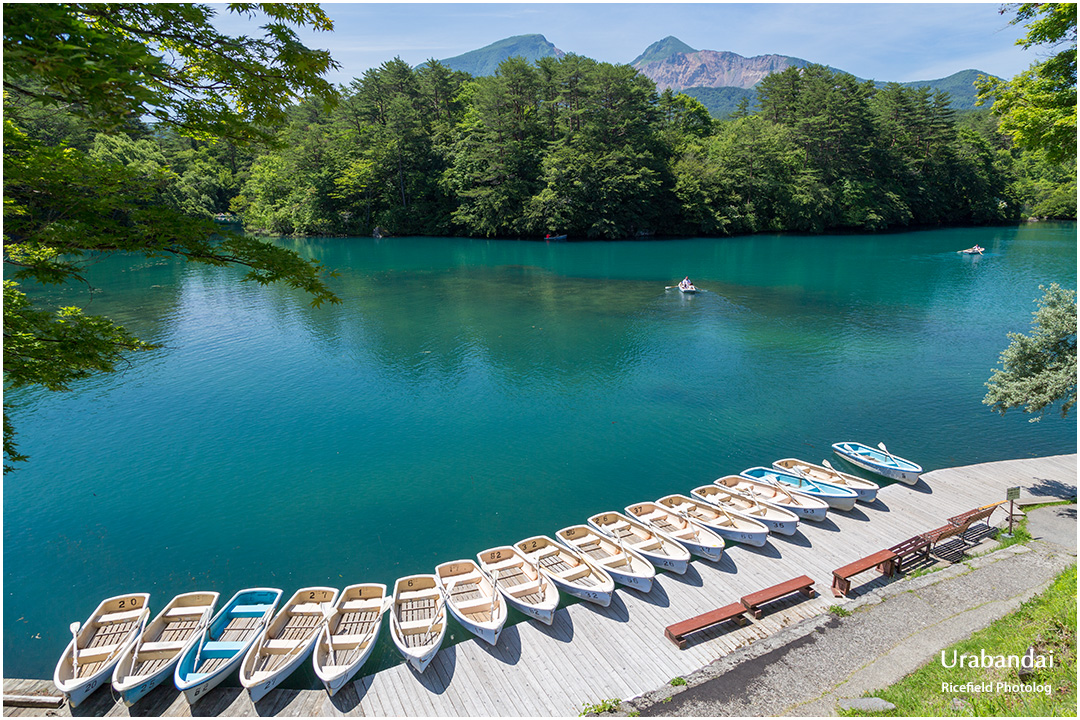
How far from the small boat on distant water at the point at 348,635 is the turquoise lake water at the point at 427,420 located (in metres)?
0.74

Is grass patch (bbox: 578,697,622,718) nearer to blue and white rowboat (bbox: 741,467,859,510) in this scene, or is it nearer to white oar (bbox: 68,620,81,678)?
blue and white rowboat (bbox: 741,467,859,510)

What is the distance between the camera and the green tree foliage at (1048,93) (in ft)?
37.7

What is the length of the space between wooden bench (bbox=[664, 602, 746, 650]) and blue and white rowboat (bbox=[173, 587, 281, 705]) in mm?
7835

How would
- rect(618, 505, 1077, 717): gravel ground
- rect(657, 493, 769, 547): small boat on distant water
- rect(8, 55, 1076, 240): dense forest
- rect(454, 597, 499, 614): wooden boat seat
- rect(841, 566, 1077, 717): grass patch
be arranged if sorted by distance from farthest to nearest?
→ rect(8, 55, 1076, 240): dense forest
rect(657, 493, 769, 547): small boat on distant water
rect(454, 597, 499, 614): wooden boat seat
rect(618, 505, 1077, 717): gravel ground
rect(841, 566, 1077, 717): grass patch

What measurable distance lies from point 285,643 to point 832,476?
1439 cm

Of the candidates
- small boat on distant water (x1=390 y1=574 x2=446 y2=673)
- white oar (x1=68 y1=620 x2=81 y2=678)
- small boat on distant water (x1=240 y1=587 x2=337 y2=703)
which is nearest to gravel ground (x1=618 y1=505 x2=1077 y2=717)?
small boat on distant water (x1=390 y1=574 x2=446 y2=673)

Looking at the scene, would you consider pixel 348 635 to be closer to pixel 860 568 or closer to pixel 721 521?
pixel 721 521

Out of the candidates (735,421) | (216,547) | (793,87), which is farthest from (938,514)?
(793,87)

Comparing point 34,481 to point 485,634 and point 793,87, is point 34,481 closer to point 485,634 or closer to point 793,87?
point 485,634

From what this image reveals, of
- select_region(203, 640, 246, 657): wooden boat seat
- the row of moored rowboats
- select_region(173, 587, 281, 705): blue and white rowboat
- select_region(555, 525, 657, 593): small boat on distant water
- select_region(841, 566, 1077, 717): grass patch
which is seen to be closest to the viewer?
select_region(841, 566, 1077, 717): grass patch

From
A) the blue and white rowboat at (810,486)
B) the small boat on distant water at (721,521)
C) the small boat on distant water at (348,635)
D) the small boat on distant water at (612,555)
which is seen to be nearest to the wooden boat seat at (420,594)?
the small boat on distant water at (348,635)

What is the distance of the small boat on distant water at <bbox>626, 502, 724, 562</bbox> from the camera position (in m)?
13.0

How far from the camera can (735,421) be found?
2105 centimetres

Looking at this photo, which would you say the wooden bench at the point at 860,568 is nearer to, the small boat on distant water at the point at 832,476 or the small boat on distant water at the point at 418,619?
the small boat on distant water at the point at 832,476
